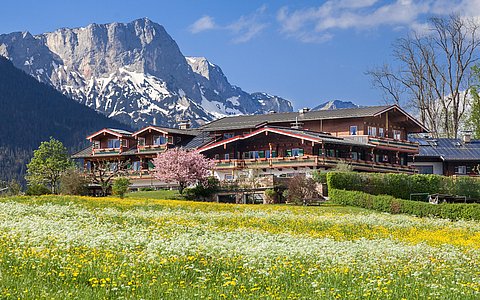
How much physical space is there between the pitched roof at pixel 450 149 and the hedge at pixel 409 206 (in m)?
43.5

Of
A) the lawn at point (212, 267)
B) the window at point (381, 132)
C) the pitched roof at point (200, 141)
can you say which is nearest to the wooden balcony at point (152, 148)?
the pitched roof at point (200, 141)

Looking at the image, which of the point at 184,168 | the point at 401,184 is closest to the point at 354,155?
the point at 401,184

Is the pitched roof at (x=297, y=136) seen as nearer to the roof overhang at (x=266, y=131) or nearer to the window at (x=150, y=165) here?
the roof overhang at (x=266, y=131)

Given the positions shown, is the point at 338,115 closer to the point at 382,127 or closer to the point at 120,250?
the point at 382,127

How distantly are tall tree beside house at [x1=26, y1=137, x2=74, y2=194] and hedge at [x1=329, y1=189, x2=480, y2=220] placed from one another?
3827cm

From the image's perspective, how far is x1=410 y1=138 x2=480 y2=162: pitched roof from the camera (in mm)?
92625

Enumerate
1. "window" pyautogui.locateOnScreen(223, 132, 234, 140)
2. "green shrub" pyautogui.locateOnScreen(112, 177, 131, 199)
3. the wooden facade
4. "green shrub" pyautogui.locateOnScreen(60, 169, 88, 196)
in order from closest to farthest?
"green shrub" pyautogui.locateOnScreen(112, 177, 131, 199), "green shrub" pyautogui.locateOnScreen(60, 169, 88, 196), the wooden facade, "window" pyautogui.locateOnScreen(223, 132, 234, 140)

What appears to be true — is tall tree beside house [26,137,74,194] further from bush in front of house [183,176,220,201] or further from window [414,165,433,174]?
window [414,165,433,174]

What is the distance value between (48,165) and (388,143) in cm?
4249

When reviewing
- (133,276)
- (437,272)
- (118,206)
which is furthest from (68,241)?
(118,206)

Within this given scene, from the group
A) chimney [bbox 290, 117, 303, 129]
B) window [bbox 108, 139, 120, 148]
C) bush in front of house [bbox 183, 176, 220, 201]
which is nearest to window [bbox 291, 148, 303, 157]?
chimney [bbox 290, 117, 303, 129]

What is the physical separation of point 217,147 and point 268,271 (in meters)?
65.7

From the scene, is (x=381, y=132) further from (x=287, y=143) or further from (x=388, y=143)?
(x=287, y=143)

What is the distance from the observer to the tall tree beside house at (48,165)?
8338cm
